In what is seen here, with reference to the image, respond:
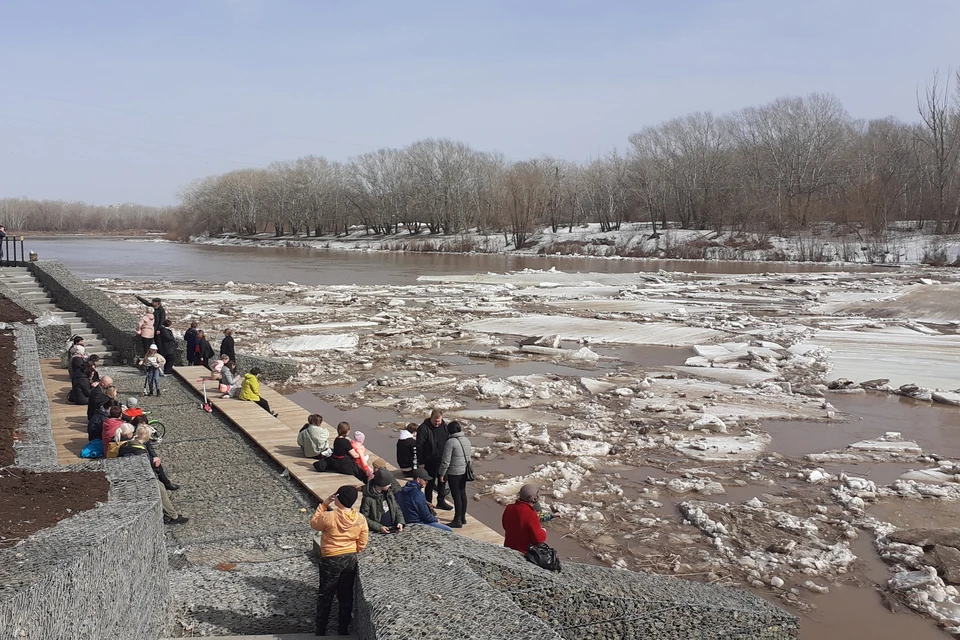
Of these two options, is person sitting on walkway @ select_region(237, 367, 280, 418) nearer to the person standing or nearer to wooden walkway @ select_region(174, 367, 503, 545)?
wooden walkway @ select_region(174, 367, 503, 545)

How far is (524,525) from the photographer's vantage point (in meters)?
7.45

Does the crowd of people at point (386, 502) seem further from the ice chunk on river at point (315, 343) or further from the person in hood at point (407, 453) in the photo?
the ice chunk on river at point (315, 343)

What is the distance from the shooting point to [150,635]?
6.10 meters

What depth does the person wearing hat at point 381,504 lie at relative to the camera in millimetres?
7441

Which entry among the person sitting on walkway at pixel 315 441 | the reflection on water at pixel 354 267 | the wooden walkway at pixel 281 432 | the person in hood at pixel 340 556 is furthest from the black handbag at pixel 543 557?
the reflection on water at pixel 354 267

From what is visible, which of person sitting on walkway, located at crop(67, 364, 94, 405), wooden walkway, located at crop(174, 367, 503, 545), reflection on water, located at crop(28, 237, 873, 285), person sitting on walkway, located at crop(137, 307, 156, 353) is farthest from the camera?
reflection on water, located at crop(28, 237, 873, 285)

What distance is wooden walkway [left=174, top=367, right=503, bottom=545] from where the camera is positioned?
31.8 feet

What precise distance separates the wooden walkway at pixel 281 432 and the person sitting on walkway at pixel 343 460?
101 mm

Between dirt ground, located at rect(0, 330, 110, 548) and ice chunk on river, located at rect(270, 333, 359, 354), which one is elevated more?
dirt ground, located at rect(0, 330, 110, 548)

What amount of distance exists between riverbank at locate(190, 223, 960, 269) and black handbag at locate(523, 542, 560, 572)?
214 feet

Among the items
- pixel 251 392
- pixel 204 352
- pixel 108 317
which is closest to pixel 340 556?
pixel 251 392

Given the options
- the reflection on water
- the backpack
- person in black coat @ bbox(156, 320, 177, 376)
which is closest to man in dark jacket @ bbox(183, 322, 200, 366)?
person in black coat @ bbox(156, 320, 177, 376)

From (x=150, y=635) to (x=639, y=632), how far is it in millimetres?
3881

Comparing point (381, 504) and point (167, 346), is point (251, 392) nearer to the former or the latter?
point (167, 346)
